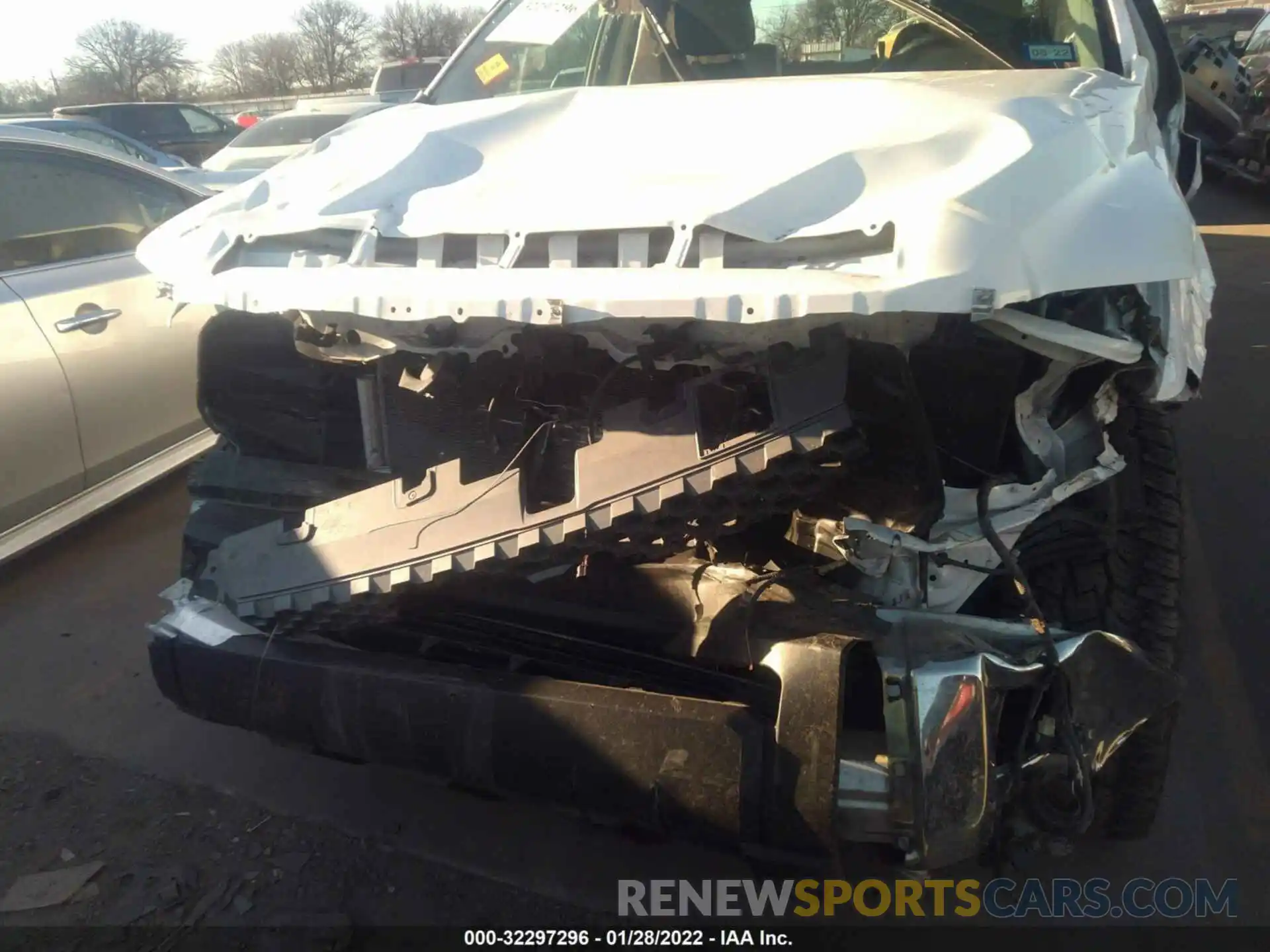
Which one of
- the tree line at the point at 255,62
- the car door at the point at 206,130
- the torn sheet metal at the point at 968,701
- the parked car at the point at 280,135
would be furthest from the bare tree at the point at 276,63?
the torn sheet metal at the point at 968,701

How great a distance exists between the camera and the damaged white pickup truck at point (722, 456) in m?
1.90

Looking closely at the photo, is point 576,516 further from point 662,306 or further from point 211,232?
point 211,232

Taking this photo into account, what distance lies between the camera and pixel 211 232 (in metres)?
2.40

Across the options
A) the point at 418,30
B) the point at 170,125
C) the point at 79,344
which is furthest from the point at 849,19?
the point at 418,30

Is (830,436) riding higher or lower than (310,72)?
lower

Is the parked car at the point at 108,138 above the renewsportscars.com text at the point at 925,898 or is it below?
above

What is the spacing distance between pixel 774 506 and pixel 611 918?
1.13 meters

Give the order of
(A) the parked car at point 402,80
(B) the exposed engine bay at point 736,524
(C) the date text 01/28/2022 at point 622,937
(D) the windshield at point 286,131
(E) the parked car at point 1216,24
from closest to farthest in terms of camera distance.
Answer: (B) the exposed engine bay at point 736,524
(C) the date text 01/28/2022 at point 622,937
(D) the windshield at point 286,131
(A) the parked car at point 402,80
(E) the parked car at point 1216,24

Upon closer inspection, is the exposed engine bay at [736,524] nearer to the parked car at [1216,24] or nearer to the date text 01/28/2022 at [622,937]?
the date text 01/28/2022 at [622,937]

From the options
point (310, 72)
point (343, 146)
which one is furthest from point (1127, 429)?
point (310, 72)

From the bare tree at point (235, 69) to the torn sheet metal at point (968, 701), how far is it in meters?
49.8

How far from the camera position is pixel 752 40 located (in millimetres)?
3377

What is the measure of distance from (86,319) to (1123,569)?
12.2 ft

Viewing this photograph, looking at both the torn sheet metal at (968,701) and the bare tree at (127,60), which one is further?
the bare tree at (127,60)
